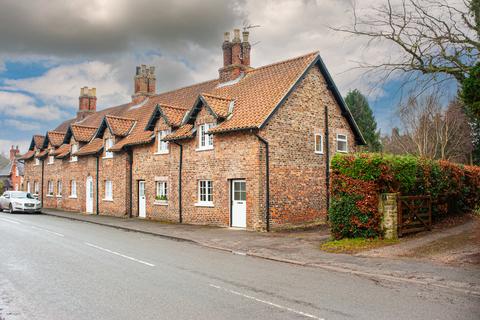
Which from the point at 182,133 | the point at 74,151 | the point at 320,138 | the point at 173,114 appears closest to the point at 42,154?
the point at 74,151

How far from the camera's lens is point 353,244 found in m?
14.3

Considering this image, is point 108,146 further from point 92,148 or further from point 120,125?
point 92,148

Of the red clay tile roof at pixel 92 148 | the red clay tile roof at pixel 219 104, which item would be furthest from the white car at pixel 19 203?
the red clay tile roof at pixel 219 104

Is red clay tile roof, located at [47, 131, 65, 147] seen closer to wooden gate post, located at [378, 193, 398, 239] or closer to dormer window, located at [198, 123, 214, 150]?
dormer window, located at [198, 123, 214, 150]

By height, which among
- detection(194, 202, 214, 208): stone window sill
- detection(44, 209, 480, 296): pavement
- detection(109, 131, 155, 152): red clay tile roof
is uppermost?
detection(109, 131, 155, 152): red clay tile roof

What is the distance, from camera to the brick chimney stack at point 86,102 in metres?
46.5

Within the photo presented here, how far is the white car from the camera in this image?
33188 mm

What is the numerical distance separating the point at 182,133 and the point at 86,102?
27364 mm

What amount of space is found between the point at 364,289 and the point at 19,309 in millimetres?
6337

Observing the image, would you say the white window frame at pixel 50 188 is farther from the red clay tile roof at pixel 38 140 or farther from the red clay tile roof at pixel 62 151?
the red clay tile roof at pixel 38 140

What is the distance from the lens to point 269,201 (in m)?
19.6

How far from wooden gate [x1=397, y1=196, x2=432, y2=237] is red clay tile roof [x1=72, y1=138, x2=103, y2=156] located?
22977 millimetres

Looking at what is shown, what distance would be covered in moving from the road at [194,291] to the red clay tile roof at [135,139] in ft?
47.7

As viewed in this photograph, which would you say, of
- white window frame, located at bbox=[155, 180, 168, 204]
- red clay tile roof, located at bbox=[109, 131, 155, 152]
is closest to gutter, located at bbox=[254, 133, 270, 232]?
white window frame, located at bbox=[155, 180, 168, 204]
